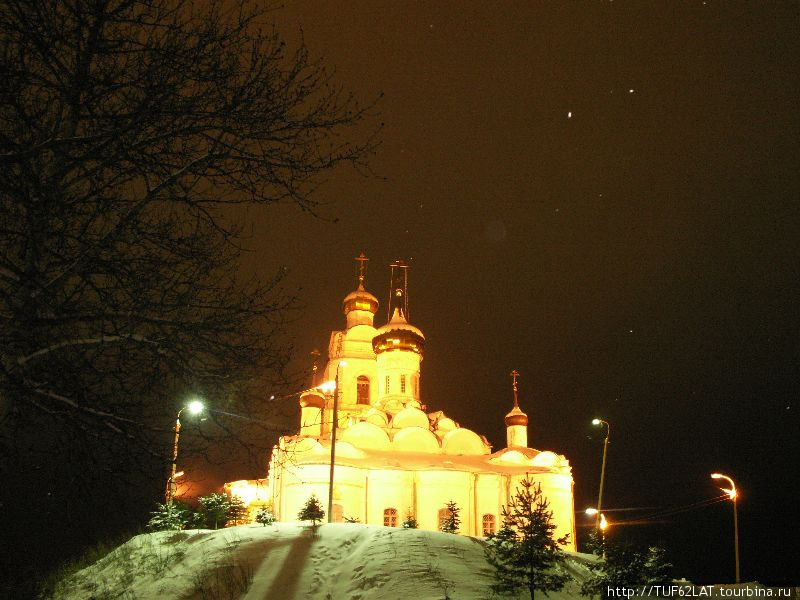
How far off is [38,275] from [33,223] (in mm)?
423

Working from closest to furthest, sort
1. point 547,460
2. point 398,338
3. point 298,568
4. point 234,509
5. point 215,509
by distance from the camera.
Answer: point 298,568 < point 215,509 < point 234,509 < point 547,460 < point 398,338

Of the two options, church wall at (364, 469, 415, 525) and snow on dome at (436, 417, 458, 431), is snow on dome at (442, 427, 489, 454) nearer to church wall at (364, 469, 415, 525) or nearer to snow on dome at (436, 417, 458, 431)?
snow on dome at (436, 417, 458, 431)

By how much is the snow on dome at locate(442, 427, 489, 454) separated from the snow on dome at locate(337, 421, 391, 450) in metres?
3.18

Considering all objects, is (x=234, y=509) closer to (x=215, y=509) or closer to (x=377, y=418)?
(x=215, y=509)

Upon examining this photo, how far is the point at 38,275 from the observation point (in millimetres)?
5625

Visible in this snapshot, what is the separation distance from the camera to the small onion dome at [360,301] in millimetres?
48656

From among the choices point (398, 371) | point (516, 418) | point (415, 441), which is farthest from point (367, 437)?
point (516, 418)

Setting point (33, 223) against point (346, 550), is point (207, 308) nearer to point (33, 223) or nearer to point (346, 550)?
point (33, 223)

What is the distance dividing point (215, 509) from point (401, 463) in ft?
→ 41.0

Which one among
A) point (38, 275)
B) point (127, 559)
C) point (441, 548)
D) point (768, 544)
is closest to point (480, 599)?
point (441, 548)

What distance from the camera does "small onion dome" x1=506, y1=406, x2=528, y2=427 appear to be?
42625mm

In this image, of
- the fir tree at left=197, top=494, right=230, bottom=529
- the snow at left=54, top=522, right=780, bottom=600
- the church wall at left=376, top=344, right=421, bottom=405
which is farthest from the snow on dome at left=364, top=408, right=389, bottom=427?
the snow at left=54, top=522, right=780, bottom=600

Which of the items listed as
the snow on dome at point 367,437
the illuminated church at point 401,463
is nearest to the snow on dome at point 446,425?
the illuminated church at point 401,463

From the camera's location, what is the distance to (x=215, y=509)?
2209cm
